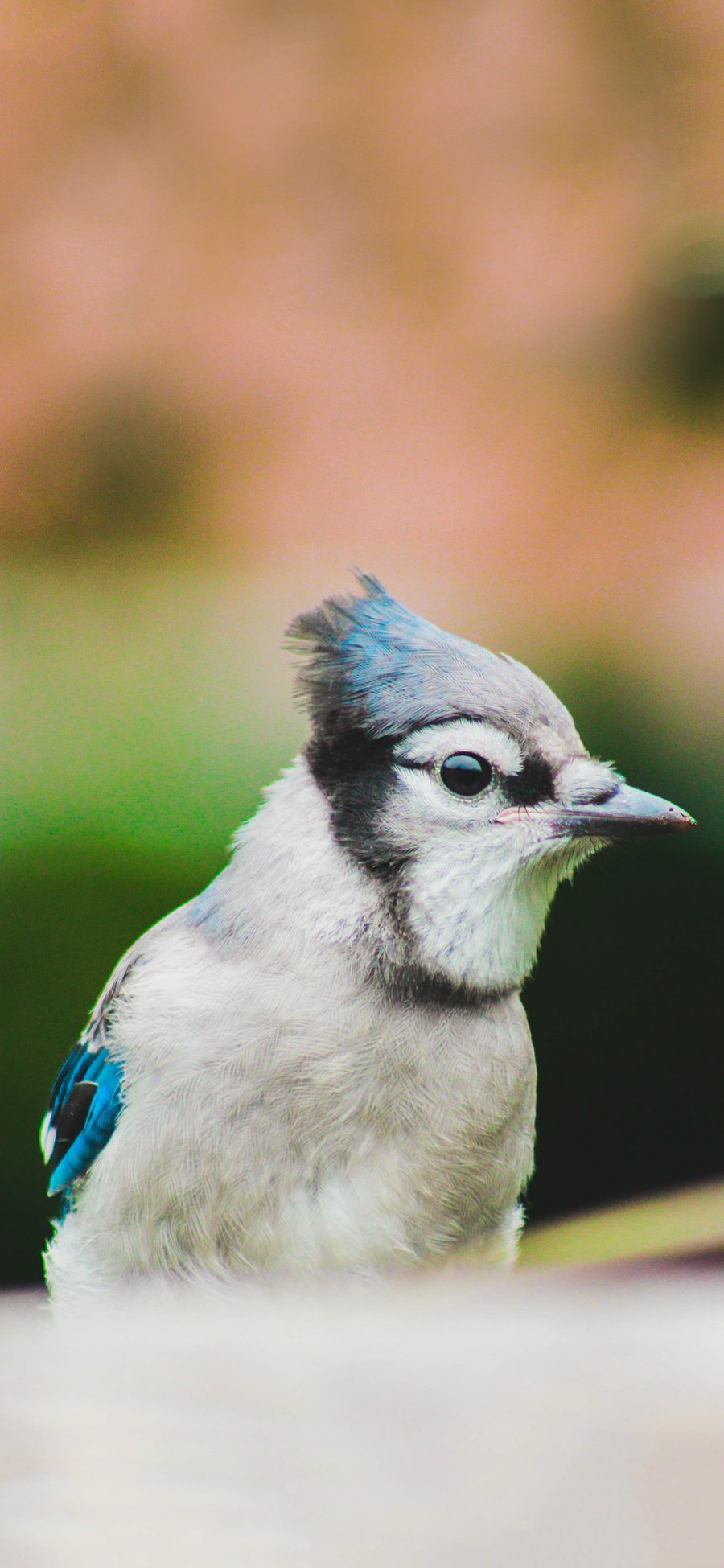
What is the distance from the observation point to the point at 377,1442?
57cm

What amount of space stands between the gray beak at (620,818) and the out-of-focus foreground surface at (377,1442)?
0.30 meters

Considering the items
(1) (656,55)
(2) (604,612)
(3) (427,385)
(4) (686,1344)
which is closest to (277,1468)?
(4) (686,1344)

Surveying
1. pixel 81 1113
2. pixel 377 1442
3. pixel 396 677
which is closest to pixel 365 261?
pixel 396 677

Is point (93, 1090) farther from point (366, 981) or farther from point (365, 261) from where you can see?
point (365, 261)

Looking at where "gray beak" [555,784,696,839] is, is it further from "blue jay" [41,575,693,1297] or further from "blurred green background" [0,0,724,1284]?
"blurred green background" [0,0,724,1284]

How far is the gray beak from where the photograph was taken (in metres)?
0.89

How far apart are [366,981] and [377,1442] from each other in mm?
359

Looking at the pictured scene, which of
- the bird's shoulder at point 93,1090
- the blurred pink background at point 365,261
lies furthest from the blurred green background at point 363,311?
the bird's shoulder at point 93,1090

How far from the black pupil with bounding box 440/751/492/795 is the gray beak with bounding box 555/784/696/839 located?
6 cm

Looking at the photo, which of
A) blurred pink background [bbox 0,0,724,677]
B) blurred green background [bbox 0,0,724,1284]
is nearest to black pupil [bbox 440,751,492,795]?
blurred green background [bbox 0,0,724,1284]

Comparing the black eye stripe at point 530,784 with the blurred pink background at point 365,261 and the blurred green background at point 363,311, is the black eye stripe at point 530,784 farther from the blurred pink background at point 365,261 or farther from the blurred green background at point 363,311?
the blurred pink background at point 365,261

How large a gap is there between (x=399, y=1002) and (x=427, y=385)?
1397 millimetres

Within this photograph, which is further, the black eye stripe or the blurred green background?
the blurred green background

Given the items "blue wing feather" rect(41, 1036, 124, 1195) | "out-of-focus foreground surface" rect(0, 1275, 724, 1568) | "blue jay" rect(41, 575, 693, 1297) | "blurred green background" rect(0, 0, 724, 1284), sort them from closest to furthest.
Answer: "out-of-focus foreground surface" rect(0, 1275, 724, 1568), "blue jay" rect(41, 575, 693, 1297), "blue wing feather" rect(41, 1036, 124, 1195), "blurred green background" rect(0, 0, 724, 1284)
